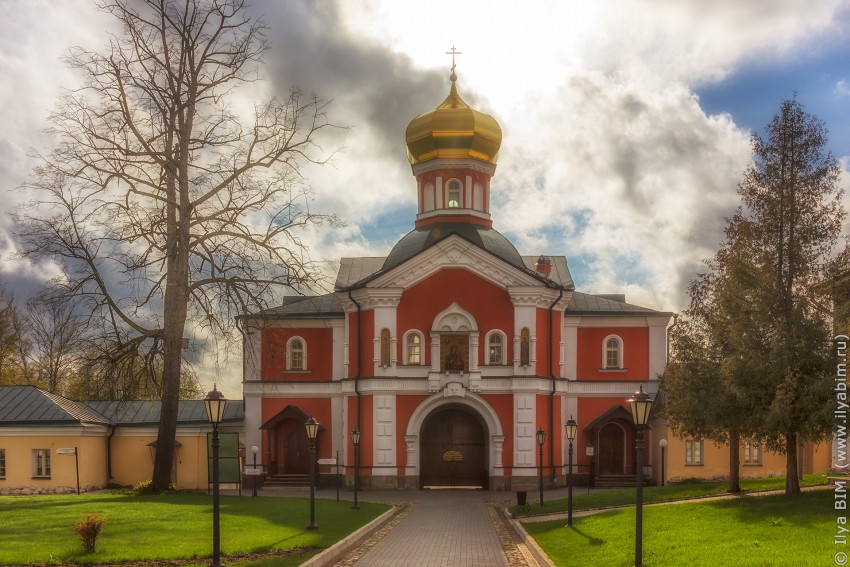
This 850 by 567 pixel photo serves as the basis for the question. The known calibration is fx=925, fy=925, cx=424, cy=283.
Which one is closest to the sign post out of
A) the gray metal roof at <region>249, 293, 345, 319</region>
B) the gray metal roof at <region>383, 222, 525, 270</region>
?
the gray metal roof at <region>249, 293, 345, 319</region>

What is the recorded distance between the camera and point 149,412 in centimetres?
3759

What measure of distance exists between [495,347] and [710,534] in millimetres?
18615

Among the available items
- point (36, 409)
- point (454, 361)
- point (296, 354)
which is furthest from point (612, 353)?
point (36, 409)

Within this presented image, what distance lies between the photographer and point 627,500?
26.0 metres

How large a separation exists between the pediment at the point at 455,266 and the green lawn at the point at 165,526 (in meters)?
10.2

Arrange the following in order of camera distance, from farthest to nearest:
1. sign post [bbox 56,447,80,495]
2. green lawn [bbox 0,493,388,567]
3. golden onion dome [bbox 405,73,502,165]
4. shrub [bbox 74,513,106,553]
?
1. golden onion dome [bbox 405,73,502,165]
2. sign post [bbox 56,447,80,495]
3. green lawn [bbox 0,493,388,567]
4. shrub [bbox 74,513,106,553]

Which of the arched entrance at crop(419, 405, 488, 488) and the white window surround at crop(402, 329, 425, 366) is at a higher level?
the white window surround at crop(402, 329, 425, 366)

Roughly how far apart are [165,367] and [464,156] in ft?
55.5

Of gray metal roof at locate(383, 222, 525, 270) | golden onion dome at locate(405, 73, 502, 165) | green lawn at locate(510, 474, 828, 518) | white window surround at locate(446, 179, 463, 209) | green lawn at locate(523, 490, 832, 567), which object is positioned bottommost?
green lawn at locate(510, 474, 828, 518)

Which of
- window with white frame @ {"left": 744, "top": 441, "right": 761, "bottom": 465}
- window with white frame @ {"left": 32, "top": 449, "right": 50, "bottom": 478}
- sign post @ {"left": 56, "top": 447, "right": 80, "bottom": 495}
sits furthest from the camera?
window with white frame @ {"left": 744, "top": 441, "right": 761, "bottom": 465}

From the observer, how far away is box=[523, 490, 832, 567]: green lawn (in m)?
14.0

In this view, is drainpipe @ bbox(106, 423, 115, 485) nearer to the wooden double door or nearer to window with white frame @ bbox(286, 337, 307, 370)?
the wooden double door

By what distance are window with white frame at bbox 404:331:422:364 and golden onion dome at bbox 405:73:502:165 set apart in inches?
329

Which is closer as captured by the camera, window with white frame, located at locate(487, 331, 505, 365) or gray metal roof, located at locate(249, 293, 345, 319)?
window with white frame, located at locate(487, 331, 505, 365)
